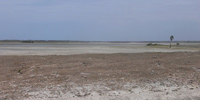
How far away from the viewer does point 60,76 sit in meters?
10.8

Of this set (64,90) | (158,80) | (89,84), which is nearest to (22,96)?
(64,90)

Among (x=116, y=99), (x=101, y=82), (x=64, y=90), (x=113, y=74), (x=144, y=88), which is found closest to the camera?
(x=116, y=99)

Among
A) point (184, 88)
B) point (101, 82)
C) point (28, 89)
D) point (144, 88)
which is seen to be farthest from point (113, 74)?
point (28, 89)

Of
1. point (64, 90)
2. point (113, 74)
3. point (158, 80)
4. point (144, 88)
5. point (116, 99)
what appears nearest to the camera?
point (116, 99)

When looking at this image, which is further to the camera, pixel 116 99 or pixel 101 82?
pixel 101 82

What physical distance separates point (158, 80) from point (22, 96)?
5691mm

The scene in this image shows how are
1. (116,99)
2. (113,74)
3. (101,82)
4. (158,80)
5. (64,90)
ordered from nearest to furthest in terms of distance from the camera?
(116,99), (64,90), (101,82), (158,80), (113,74)

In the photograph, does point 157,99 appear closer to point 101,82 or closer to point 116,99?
point 116,99

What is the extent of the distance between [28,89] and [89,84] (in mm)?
2263

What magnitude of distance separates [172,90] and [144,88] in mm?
986

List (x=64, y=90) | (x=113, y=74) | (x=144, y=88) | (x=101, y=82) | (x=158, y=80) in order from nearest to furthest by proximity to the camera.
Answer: (x=64, y=90), (x=144, y=88), (x=101, y=82), (x=158, y=80), (x=113, y=74)

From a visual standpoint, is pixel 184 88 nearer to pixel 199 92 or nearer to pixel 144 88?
pixel 199 92

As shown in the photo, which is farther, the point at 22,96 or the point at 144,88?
the point at 144,88

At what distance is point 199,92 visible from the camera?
8.43 m
